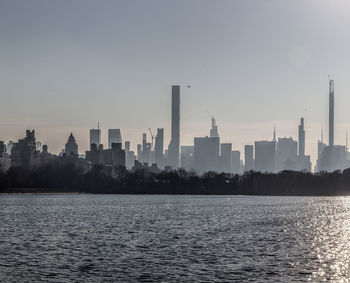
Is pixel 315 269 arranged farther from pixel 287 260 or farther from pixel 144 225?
pixel 144 225

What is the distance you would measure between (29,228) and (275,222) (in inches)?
1929

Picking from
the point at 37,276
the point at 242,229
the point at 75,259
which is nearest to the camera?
the point at 37,276

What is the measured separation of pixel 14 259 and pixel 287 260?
94.5 feet

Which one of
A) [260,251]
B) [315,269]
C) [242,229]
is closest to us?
[315,269]

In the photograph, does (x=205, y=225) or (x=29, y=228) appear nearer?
(x=29, y=228)

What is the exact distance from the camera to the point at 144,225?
10606cm

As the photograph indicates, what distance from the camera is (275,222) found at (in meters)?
120

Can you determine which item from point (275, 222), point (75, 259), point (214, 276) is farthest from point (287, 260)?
point (275, 222)

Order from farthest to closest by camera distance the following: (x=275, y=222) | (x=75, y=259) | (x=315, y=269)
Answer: (x=275, y=222), (x=75, y=259), (x=315, y=269)

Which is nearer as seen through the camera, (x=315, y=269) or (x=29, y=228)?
(x=315, y=269)

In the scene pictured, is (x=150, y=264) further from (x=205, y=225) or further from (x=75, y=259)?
(x=205, y=225)

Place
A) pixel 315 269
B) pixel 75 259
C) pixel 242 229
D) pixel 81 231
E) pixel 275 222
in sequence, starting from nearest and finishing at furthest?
pixel 315 269
pixel 75 259
pixel 81 231
pixel 242 229
pixel 275 222

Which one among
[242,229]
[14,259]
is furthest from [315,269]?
[242,229]

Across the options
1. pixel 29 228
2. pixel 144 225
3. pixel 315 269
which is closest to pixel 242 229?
pixel 144 225
